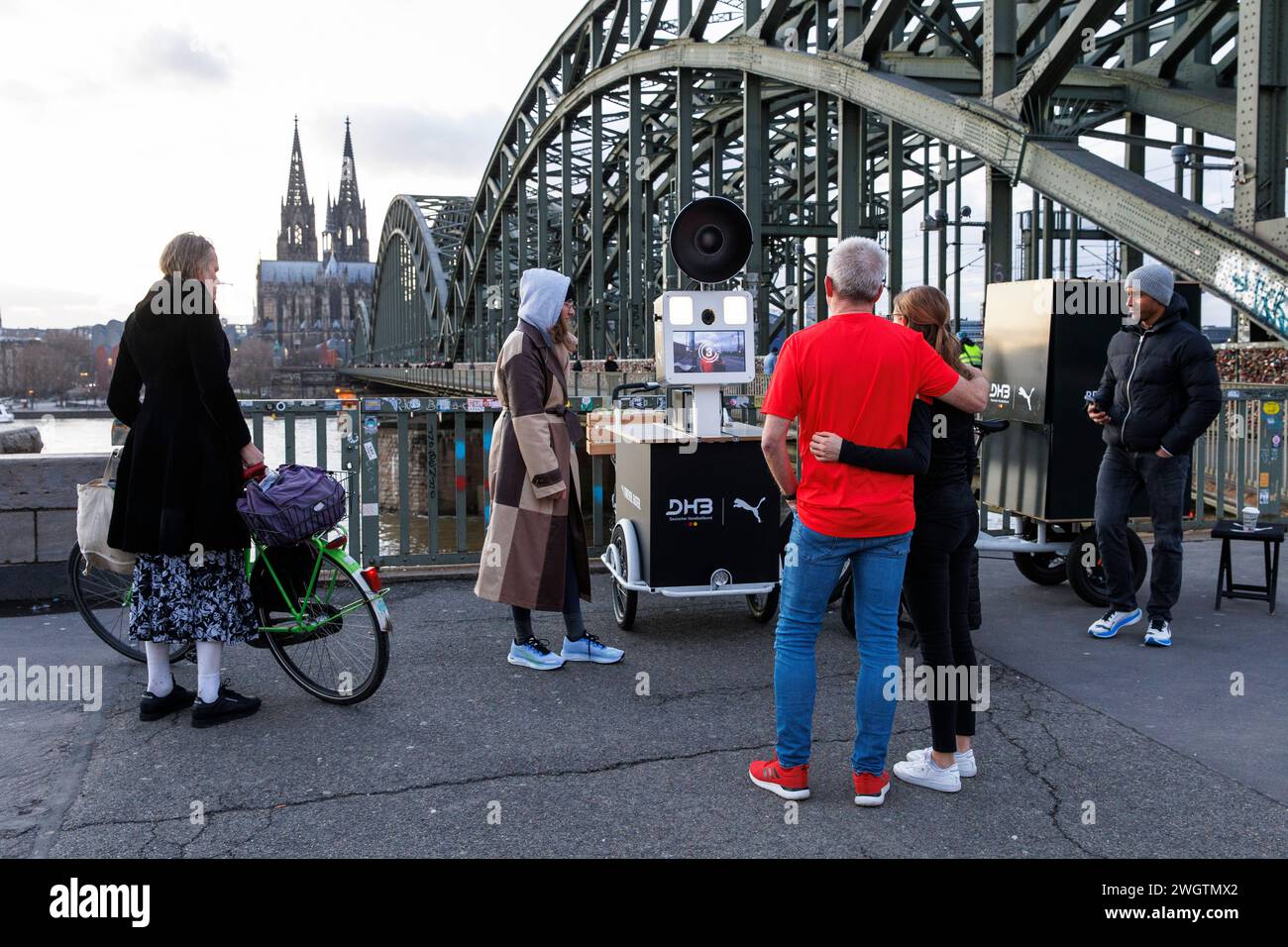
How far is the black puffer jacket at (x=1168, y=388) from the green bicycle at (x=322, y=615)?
12.4ft

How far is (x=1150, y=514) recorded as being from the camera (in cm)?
591

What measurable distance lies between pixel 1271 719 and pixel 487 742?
3.05 m

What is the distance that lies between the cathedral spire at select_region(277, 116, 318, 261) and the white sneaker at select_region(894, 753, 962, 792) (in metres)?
175

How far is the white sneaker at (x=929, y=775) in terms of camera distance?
3.68m

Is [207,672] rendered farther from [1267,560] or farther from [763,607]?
[1267,560]

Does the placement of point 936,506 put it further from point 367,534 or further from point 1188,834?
point 367,534

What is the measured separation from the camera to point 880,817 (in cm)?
348

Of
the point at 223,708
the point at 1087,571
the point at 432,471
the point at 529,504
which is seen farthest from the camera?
the point at 432,471

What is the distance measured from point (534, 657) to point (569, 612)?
30cm

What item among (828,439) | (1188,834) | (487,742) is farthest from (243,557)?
(1188,834)

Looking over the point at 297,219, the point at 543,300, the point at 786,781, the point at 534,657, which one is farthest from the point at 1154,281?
the point at 297,219

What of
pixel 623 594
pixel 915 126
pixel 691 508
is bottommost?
pixel 623 594

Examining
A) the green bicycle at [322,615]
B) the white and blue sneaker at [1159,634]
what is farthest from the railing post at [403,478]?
the white and blue sneaker at [1159,634]
